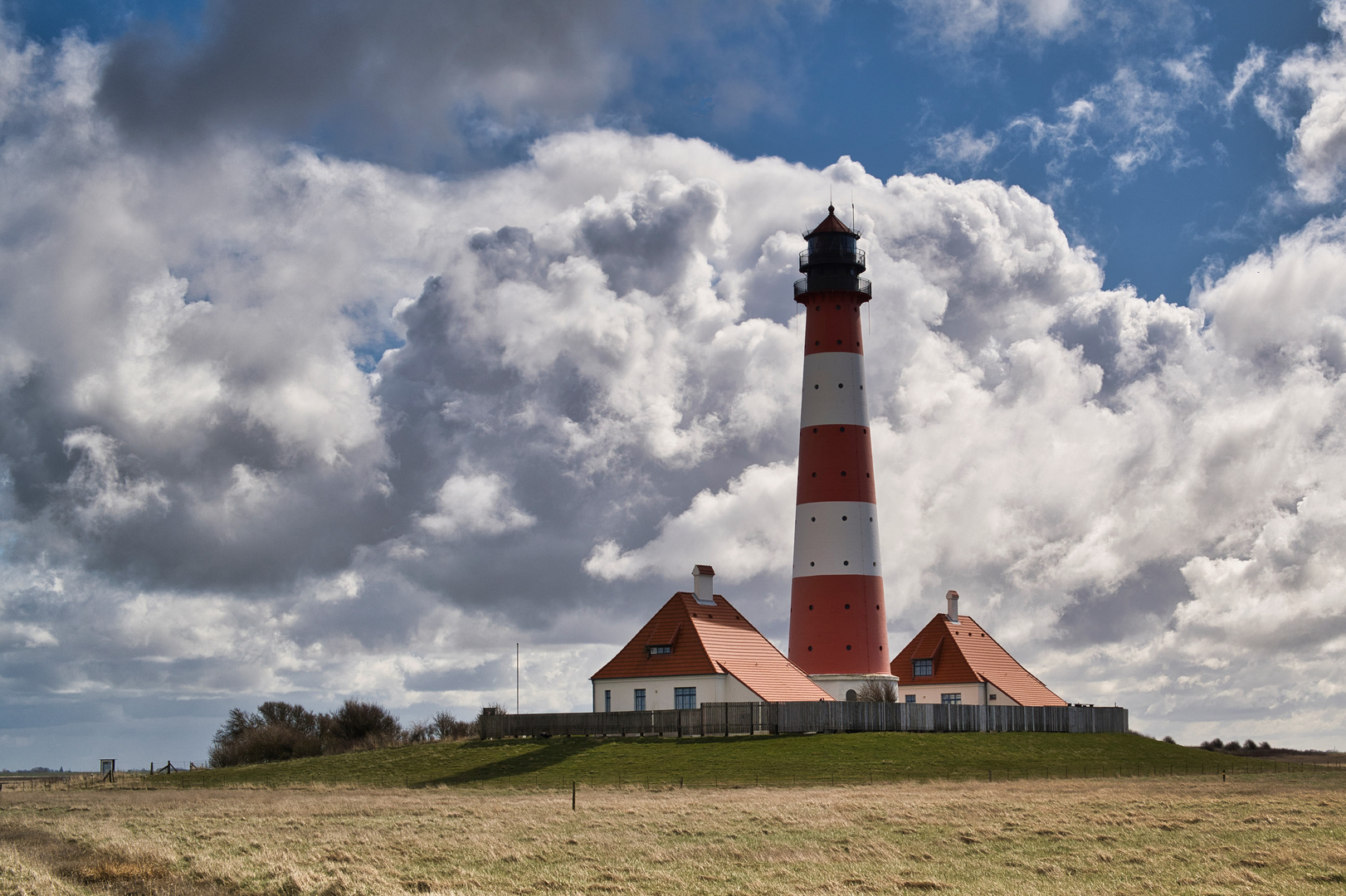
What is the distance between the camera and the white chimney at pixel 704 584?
2410 inches

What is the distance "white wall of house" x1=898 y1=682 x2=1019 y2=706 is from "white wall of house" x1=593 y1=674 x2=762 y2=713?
624 inches

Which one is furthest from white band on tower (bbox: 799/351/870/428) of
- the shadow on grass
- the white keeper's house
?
Answer: the shadow on grass

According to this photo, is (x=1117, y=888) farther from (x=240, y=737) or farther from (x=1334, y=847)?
(x=240, y=737)

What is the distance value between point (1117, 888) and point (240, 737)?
53194mm

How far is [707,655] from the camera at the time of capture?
183 ft

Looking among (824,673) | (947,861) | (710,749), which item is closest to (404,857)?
Answer: (947,861)

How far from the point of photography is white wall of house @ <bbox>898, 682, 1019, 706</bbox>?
6525 centimetres

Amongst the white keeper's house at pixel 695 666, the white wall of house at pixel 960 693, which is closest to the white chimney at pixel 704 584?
the white keeper's house at pixel 695 666

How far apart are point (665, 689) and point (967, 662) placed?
19474 mm

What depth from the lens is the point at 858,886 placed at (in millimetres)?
20531

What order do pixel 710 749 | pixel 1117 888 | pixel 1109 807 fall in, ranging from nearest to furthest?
1. pixel 1117 888
2. pixel 1109 807
3. pixel 710 749

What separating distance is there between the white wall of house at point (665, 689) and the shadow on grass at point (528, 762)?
4786 millimetres

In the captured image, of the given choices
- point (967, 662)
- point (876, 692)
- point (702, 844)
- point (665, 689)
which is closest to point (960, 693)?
point (967, 662)

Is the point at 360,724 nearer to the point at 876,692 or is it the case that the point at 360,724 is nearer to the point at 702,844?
the point at 876,692
